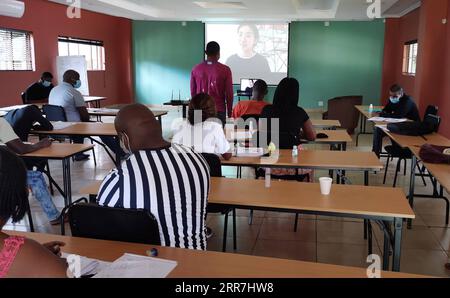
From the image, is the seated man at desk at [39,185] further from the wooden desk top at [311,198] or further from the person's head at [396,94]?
the person's head at [396,94]

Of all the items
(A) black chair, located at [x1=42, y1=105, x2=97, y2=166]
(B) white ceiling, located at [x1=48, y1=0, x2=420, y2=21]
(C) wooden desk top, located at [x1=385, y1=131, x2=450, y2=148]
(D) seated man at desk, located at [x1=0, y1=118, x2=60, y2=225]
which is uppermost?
(B) white ceiling, located at [x1=48, y1=0, x2=420, y2=21]

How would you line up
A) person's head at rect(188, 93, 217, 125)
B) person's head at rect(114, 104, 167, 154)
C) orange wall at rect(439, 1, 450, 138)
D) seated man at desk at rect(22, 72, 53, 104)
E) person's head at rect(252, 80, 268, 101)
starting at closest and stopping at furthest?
person's head at rect(114, 104, 167, 154) < person's head at rect(188, 93, 217, 125) < person's head at rect(252, 80, 268, 101) < orange wall at rect(439, 1, 450, 138) < seated man at desk at rect(22, 72, 53, 104)

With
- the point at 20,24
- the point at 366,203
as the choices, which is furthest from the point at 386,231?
the point at 20,24

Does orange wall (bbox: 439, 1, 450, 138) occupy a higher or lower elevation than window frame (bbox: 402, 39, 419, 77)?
lower

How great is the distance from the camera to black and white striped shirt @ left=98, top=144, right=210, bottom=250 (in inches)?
69.1

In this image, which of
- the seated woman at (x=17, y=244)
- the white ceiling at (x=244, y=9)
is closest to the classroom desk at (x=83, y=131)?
the seated woman at (x=17, y=244)

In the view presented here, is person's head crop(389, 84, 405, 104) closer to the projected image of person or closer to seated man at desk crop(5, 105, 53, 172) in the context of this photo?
seated man at desk crop(5, 105, 53, 172)

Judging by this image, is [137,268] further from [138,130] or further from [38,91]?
[38,91]

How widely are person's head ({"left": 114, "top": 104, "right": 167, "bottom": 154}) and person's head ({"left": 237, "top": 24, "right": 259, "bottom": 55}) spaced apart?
444 inches

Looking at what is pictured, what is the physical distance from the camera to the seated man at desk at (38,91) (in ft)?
27.0

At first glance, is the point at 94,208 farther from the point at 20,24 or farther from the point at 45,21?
the point at 45,21

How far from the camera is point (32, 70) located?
919 centimetres

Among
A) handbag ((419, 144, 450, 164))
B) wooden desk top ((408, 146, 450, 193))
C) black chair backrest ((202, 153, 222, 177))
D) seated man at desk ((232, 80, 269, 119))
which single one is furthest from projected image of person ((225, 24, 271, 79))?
black chair backrest ((202, 153, 222, 177))

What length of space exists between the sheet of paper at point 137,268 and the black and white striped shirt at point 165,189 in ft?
0.80
